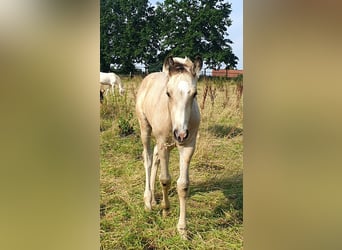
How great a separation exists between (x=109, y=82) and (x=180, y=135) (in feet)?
1.61

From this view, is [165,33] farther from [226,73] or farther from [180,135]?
[180,135]

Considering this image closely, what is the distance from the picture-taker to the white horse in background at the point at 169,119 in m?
2.03

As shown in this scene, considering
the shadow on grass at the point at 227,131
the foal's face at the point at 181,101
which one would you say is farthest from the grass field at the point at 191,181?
the foal's face at the point at 181,101

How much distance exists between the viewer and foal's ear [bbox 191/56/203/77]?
207 centimetres

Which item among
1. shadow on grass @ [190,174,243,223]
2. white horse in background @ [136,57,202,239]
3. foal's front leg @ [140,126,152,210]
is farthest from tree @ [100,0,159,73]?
shadow on grass @ [190,174,243,223]

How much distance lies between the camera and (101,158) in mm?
2076

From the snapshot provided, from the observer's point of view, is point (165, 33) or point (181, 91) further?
point (165, 33)

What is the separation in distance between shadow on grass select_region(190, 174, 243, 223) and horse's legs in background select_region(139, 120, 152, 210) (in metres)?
0.24

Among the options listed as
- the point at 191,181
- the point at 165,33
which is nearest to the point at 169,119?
the point at 191,181

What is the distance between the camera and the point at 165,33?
2154 mm
